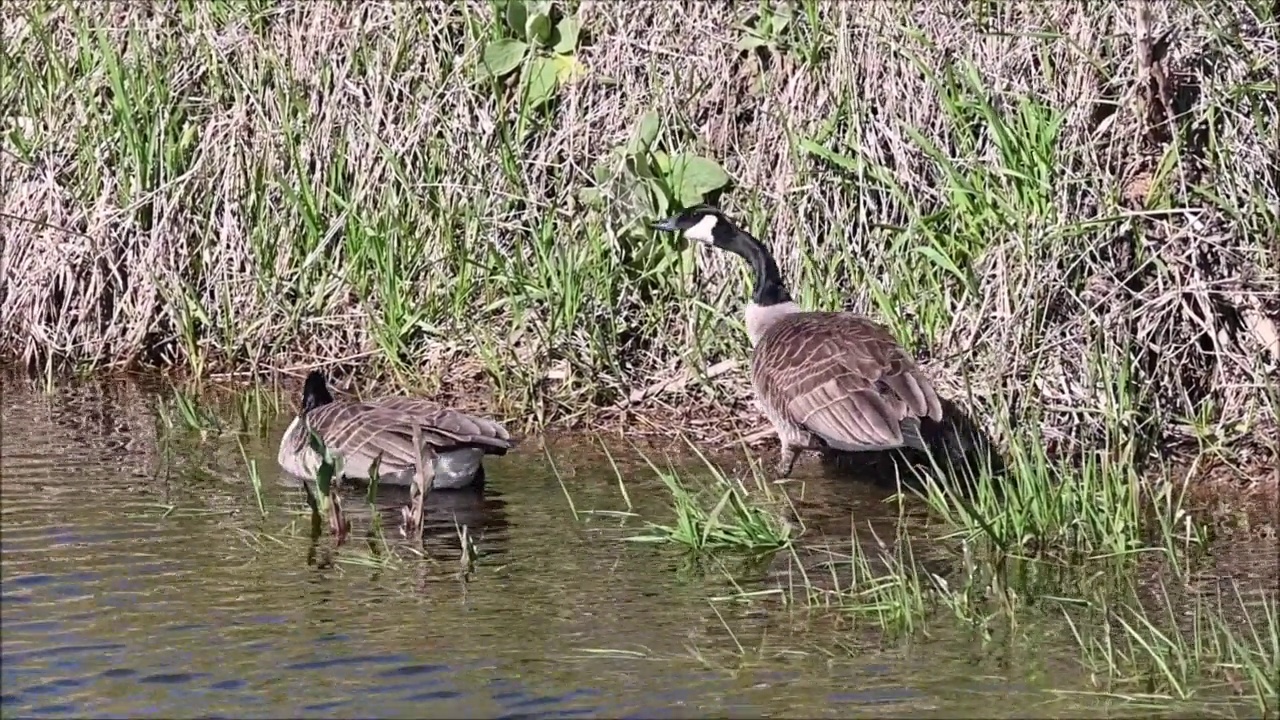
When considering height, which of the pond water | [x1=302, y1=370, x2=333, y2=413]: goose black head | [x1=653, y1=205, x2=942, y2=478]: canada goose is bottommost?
the pond water

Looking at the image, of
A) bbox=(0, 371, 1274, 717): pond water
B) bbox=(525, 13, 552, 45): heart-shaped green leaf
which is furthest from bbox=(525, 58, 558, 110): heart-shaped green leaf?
bbox=(0, 371, 1274, 717): pond water

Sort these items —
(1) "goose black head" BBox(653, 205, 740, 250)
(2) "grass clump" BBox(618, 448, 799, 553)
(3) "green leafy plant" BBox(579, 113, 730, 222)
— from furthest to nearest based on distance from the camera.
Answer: (3) "green leafy plant" BBox(579, 113, 730, 222)
(1) "goose black head" BBox(653, 205, 740, 250)
(2) "grass clump" BBox(618, 448, 799, 553)

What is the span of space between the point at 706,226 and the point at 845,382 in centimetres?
160

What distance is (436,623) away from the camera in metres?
6.11

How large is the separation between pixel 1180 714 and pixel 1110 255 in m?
4.08

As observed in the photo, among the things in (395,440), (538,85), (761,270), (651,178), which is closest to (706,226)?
(761,270)

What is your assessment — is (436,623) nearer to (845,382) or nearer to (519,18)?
(845,382)

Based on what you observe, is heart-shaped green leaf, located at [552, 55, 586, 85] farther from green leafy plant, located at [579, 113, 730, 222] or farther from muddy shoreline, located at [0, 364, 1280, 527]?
muddy shoreline, located at [0, 364, 1280, 527]

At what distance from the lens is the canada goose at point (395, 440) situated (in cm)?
800

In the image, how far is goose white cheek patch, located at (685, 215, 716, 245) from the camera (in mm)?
9320

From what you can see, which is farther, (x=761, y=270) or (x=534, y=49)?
(x=534, y=49)

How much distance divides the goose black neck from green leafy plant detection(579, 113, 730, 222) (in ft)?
2.11

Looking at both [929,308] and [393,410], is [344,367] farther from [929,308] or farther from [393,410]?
[929,308]

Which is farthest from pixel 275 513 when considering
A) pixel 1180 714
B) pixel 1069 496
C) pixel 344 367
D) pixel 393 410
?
pixel 1180 714
